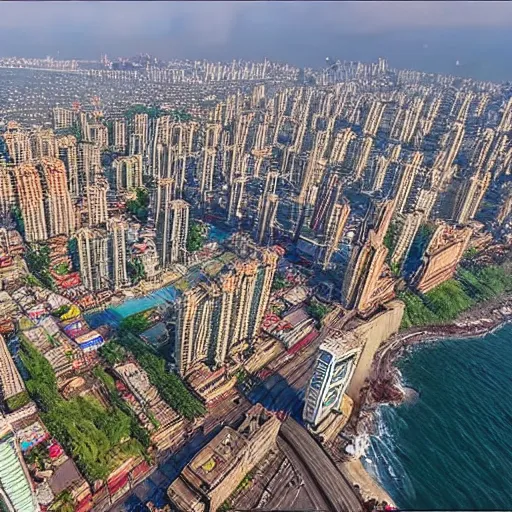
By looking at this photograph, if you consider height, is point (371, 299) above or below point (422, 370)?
above

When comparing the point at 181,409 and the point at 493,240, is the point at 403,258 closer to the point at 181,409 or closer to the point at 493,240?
the point at 493,240

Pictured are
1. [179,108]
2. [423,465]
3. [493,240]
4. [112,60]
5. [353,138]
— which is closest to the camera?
[423,465]

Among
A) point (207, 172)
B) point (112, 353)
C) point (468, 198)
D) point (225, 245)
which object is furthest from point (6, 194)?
point (468, 198)

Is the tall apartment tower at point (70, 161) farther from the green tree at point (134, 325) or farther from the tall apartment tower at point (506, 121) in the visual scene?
the tall apartment tower at point (506, 121)

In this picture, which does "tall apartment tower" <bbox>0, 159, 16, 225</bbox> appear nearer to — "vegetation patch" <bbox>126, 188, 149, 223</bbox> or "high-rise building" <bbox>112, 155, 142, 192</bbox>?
"vegetation patch" <bbox>126, 188, 149, 223</bbox>

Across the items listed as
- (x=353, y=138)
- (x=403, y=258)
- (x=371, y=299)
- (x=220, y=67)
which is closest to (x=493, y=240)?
(x=403, y=258)
